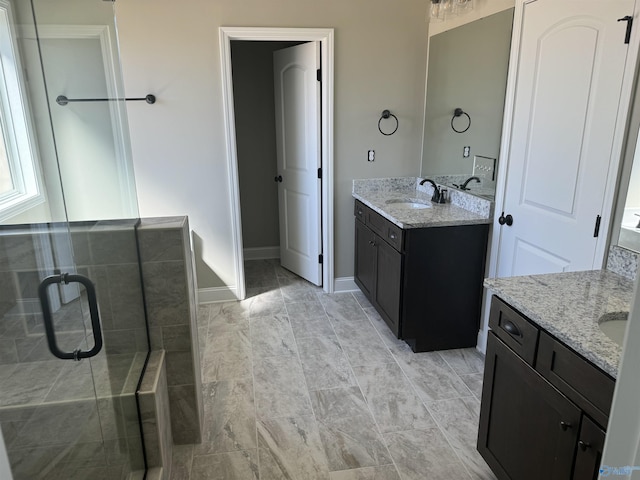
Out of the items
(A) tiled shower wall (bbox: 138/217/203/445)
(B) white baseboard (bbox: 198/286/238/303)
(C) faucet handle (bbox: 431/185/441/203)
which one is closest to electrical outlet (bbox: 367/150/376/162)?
(C) faucet handle (bbox: 431/185/441/203)

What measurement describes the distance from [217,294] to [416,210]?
6.18 feet

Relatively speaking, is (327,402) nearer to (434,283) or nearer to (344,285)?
(434,283)

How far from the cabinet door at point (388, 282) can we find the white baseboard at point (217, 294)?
130 centimetres

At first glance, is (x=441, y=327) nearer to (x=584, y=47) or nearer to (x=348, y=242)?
(x=348, y=242)

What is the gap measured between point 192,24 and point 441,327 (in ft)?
9.22

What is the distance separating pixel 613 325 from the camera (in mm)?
1624

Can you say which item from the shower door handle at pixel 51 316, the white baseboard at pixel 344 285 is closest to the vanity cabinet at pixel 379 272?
the white baseboard at pixel 344 285

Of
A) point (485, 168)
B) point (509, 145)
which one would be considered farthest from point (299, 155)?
point (509, 145)

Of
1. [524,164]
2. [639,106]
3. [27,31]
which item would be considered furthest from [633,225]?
[27,31]

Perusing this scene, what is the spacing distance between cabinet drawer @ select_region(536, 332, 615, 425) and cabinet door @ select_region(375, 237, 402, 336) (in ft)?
4.91

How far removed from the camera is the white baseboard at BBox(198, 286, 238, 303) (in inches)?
158

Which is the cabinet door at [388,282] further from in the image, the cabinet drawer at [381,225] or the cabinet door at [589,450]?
the cabinet door at [589,450]

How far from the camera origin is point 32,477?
45.1 inches

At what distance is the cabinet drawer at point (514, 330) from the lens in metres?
1.64
